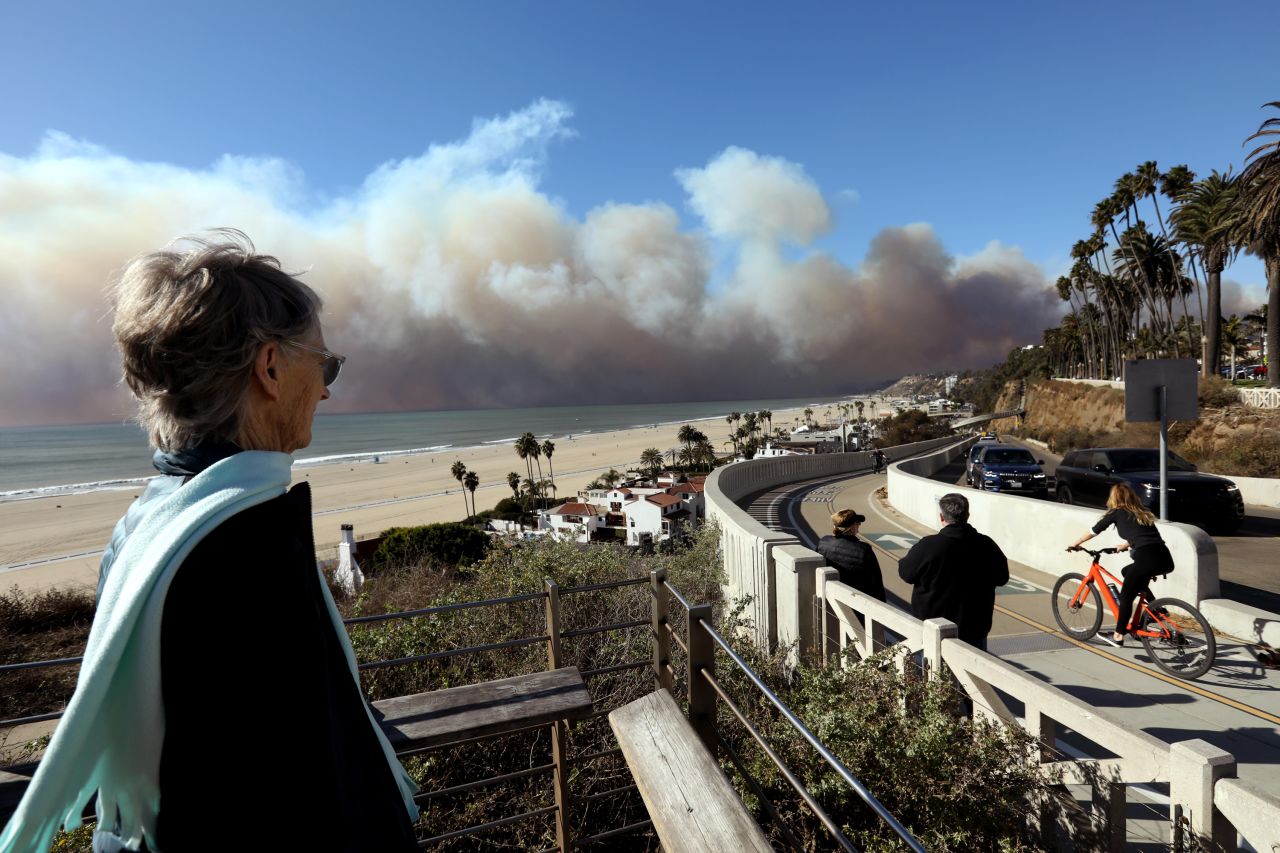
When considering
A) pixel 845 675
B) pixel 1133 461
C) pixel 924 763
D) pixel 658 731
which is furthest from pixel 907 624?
pixel 1133 461

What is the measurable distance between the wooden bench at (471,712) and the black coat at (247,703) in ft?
4.78

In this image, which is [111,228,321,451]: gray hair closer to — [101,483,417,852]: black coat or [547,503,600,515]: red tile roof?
[101,483,417,852]: black coat

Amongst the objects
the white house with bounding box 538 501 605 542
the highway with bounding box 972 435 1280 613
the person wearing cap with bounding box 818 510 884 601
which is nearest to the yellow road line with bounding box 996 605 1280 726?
the highway with bounding box 972 435 1280 613

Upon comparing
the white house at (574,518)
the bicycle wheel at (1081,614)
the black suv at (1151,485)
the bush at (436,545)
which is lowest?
the white house at (574,518)

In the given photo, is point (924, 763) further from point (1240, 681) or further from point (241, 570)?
point (1240, 681)

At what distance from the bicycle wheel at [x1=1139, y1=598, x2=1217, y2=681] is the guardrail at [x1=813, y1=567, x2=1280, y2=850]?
2.06 m

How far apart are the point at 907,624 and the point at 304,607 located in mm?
4093

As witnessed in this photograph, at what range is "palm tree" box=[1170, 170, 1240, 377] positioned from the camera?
103 ft

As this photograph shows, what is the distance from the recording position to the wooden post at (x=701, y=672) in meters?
3.00

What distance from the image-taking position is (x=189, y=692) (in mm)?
1018

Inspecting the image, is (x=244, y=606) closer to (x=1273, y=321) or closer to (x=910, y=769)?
(x=910, y=769)

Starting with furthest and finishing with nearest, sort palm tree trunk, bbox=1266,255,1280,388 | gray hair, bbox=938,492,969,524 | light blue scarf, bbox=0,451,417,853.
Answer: palm tree trunk, bbox=1266,255,1280,388 < gray hair, bbox=938,492,969,524 < light blue scarf, bbox=0,451,417,853

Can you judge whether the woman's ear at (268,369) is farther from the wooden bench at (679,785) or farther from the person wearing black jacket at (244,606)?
the wooden bench at (679,785)

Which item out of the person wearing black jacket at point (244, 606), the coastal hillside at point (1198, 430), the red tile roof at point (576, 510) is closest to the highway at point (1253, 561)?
the coastal hillside at point (1198, 430)
